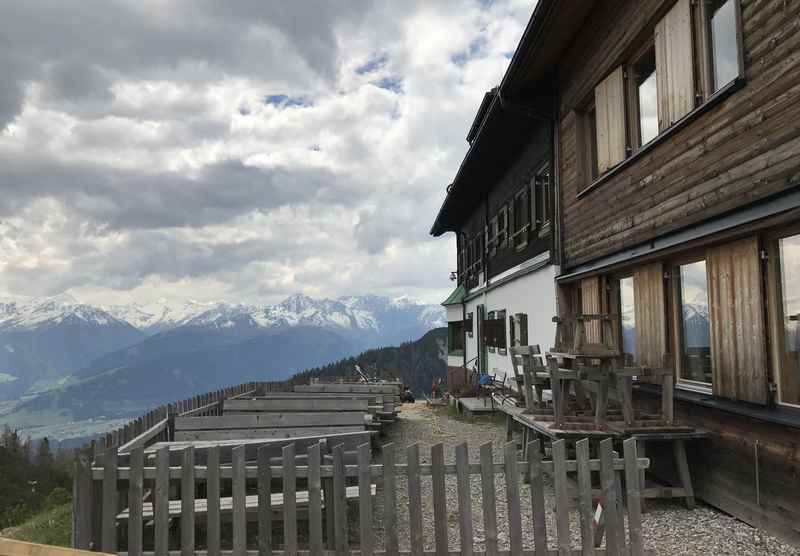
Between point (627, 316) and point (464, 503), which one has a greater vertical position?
point (627, 316)

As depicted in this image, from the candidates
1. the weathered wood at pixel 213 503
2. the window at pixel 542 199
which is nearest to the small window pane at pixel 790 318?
the weathered wood at pixel 213 503

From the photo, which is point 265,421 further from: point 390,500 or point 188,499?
point 390,500

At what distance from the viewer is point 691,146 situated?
22.9 ft

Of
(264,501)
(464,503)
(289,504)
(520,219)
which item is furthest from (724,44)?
(520,219)

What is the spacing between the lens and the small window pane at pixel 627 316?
8891 millimetres

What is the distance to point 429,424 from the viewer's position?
15.8 m

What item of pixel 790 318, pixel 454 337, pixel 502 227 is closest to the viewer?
pixel 790 318

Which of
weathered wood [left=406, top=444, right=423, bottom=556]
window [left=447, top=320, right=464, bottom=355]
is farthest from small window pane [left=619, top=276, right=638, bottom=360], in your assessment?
window [left=447, top=320, right=464, bottom=355]

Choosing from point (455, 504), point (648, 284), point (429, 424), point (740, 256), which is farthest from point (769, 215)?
point (429, 424)

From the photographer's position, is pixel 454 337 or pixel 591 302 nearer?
pixel 591 302

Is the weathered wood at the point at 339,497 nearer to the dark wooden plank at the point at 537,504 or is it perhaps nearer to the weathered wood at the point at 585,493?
the dark wooden plank at the point at 537,504

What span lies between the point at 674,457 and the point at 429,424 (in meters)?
9.16

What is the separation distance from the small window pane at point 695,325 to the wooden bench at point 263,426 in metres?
4.66

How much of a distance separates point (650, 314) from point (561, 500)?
410 cm
